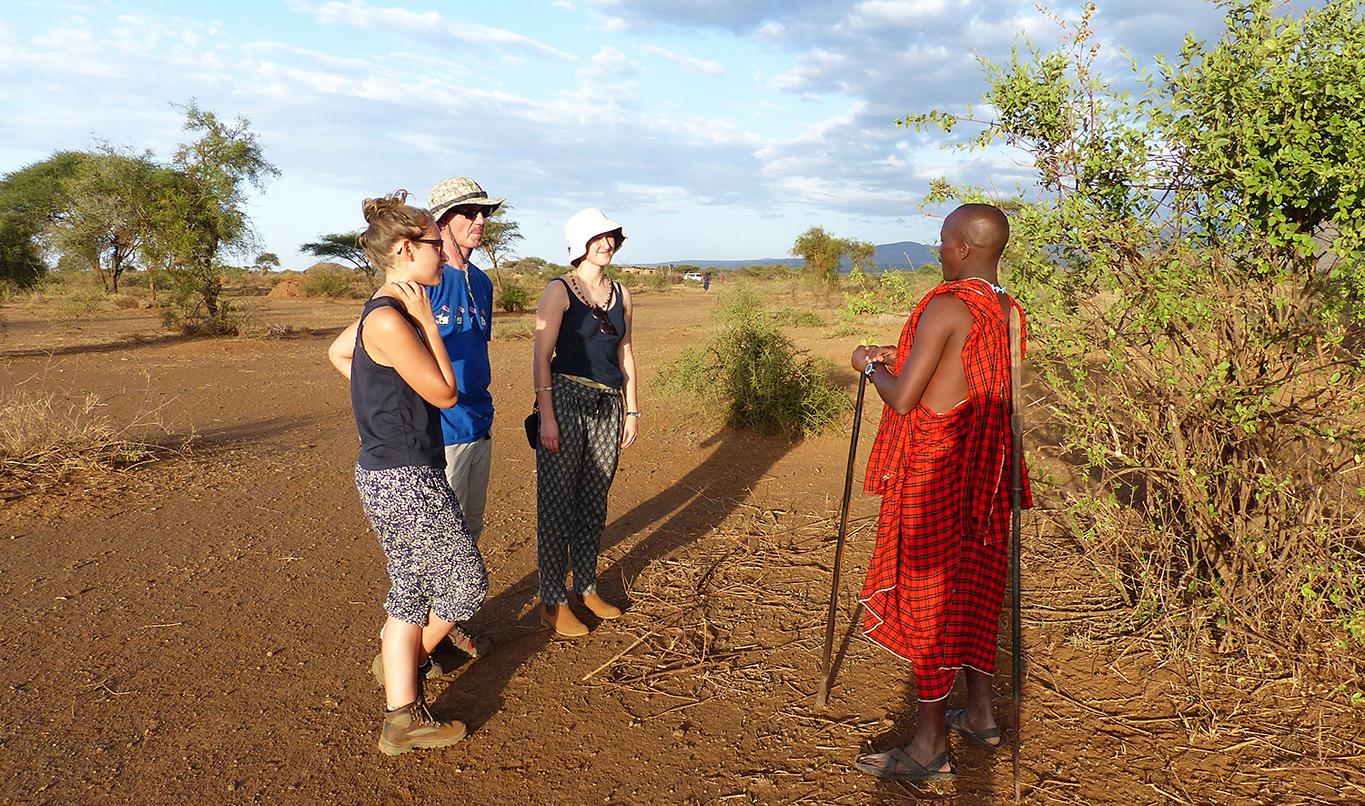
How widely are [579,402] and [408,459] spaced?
1.01 m

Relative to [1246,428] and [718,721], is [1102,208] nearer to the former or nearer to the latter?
[1246,428]

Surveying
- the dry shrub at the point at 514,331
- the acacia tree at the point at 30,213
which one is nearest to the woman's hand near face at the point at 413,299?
the dry shrub at the point at 514,331

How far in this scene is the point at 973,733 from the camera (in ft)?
8.89

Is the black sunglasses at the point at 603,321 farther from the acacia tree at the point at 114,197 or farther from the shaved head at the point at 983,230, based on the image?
the acacia tree at the point at 114,197

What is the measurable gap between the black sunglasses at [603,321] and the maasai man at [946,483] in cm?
126

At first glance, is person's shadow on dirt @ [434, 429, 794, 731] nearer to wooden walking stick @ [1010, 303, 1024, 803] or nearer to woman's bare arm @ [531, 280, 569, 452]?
woman's bare arm @ [531, 280, 569, 452]

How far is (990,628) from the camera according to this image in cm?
260

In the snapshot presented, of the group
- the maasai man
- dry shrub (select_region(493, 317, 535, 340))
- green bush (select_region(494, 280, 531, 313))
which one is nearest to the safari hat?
the maasai man

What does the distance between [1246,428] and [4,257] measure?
20.1m

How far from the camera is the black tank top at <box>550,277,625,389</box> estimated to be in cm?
343

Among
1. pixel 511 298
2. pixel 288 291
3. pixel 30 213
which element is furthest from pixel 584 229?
pixel 288 291

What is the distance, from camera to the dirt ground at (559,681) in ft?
8.43

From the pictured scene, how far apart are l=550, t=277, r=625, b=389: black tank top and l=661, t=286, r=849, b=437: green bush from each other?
3910mm

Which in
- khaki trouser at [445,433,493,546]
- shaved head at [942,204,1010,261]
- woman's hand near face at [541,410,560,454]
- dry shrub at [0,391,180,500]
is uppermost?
shaved head at [942,204,1010,261]
